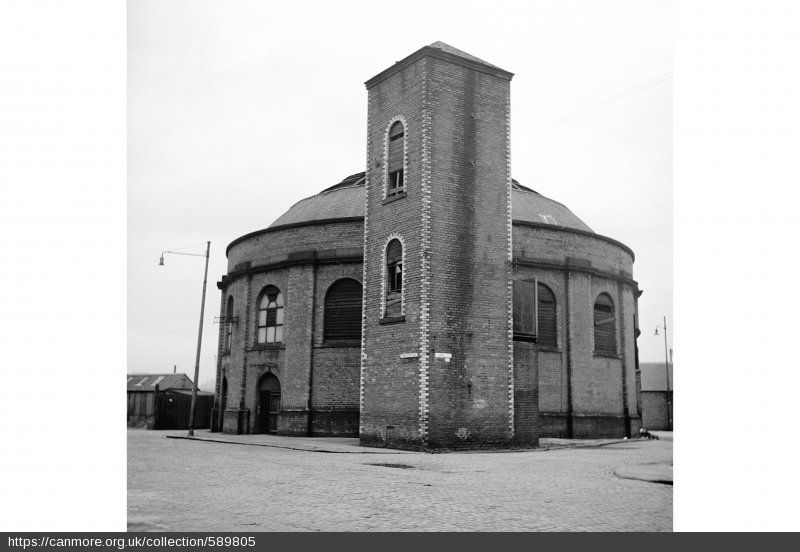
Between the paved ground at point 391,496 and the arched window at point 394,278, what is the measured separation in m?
5.40

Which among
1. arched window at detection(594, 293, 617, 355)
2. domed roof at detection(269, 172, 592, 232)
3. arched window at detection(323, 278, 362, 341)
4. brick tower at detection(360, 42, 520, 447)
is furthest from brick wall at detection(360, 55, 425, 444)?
arched window at detection(594, 293, 617, 355)

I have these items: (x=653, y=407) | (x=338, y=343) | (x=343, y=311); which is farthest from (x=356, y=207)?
(x=653, y=407)

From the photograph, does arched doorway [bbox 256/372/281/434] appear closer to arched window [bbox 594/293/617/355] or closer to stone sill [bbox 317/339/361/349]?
stone sill [bbox 317/339/361/349]

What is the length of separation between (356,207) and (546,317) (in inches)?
330

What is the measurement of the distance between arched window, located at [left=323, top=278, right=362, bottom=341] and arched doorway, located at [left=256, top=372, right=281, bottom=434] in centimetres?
354

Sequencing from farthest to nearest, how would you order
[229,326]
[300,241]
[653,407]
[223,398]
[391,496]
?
1. [653,407]
2. [229,326]
3. [223,398]
4. [300,241]
5. [391,496]

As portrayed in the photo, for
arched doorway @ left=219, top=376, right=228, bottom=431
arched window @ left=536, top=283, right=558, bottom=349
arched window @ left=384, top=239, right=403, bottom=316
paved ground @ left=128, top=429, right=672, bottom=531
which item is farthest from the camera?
arched doorway @ left=219, top=376, right=228, bottom=431

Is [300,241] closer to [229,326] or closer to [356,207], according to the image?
[356,207]

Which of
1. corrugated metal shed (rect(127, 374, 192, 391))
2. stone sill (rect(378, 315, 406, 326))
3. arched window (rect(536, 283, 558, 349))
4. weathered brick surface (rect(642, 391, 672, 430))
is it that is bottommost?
weathered brick surface (rect(642, 391, 672, 430))

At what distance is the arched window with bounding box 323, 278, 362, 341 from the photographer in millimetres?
26125

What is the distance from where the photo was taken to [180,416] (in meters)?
37.4

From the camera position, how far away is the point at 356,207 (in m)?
28.8
